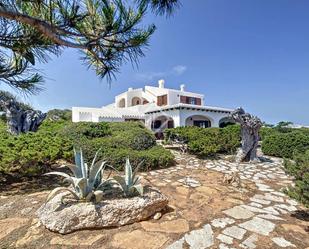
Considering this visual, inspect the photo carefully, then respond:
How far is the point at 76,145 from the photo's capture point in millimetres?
6469

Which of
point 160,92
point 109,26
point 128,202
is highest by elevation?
point 160,92

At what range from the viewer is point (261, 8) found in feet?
19.9

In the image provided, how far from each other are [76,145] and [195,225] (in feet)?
14.9

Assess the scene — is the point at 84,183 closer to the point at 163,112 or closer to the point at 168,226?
the point at 168,226

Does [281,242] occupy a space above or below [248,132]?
below

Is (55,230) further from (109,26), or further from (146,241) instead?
(109,26)

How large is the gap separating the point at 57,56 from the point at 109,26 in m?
1.12

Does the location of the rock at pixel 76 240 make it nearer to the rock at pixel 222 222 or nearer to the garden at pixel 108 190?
the garden at pixel 108 190

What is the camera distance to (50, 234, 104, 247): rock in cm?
256

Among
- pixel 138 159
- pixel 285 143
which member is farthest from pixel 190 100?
pixel 138 159

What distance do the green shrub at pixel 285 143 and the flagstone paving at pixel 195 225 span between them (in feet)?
20.7

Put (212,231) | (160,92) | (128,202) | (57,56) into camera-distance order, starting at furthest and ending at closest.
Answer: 1. (160,92)
2. (57,56)
3. (128,202)
4. (212,231)

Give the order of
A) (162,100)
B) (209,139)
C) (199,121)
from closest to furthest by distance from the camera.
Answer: (209,139) → (199,121) → (162,100)

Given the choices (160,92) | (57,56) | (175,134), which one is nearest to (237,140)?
(175,134)
